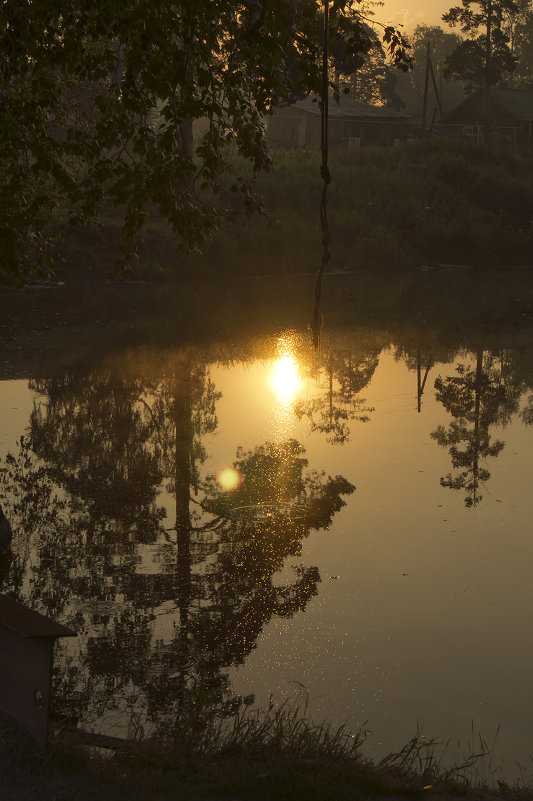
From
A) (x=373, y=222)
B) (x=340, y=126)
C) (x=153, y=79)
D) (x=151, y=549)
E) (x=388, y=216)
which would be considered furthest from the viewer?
(x=340, y=126)

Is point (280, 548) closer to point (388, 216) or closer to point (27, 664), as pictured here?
point (27, 664)

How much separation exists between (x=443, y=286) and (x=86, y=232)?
42.2ft

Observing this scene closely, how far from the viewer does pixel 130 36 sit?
7.79 meters

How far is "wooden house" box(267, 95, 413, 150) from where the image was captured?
68.6 meters

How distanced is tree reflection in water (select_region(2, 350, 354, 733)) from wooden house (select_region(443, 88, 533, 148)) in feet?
208

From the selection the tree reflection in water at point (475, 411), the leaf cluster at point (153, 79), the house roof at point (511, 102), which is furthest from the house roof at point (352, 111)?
the leaf cluster at point (153, 79)

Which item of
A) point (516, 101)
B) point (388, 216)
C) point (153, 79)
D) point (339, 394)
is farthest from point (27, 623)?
point (516, 101)

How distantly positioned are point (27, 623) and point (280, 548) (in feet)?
17.6

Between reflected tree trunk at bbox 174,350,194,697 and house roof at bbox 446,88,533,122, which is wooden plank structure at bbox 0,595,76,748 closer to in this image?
reflected tree trunk at bbox 174,350,194,697

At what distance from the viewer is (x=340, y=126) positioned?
230 ft

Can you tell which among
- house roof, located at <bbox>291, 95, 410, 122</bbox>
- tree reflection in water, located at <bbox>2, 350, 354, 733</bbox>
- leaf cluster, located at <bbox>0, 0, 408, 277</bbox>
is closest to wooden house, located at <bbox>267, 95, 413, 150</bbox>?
house roof, located at <bbox>291, 95, 410, 122</bbox>

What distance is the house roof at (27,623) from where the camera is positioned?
5371 millimetres

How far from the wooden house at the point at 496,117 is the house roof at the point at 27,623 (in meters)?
71.7

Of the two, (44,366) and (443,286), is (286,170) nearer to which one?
(443,286)
